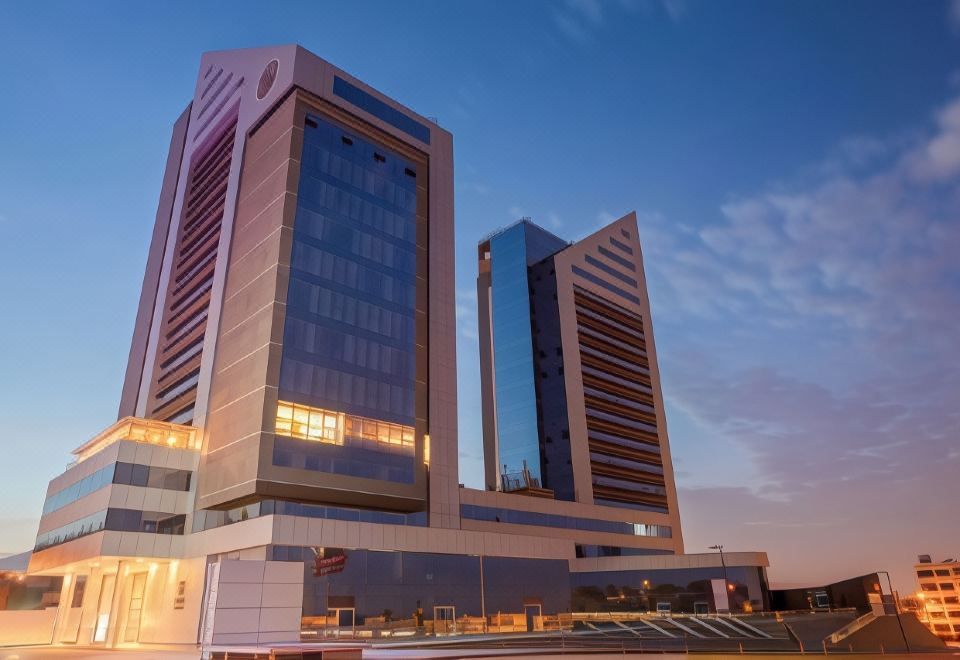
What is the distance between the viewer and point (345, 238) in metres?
71.9

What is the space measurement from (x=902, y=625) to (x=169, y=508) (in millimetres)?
60731

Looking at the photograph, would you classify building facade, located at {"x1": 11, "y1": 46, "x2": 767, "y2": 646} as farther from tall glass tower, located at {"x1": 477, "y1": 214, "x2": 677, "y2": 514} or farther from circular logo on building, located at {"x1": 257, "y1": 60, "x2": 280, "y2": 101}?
tall glass tower, located at {"x1": 477, "y1": 214, "x2": 677, "y2": 514}

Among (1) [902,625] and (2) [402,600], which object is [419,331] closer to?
(2) [402,600]

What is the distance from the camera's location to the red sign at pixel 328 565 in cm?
5511

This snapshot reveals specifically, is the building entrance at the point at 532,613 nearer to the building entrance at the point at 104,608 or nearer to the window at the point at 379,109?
the building entrance at the point at 104,608

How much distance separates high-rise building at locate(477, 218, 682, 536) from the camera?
365 ft

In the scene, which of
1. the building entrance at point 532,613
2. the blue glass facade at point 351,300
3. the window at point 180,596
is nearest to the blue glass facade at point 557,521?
the building entrance at point 532,613

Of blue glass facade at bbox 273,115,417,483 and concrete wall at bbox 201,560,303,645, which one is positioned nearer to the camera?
concrete wall at bbox 201,560,303,645

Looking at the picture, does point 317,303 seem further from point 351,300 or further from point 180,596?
point 180,596

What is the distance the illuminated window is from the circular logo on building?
Answer: 4223cm

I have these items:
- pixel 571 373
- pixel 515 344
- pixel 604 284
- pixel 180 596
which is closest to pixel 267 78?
pixel 180 596

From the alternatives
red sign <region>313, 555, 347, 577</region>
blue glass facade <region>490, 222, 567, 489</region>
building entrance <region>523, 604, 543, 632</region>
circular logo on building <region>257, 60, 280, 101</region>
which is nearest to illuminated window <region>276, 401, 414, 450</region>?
red sign <region>313, 555, 347, 577</region>

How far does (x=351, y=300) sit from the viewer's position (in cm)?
6962

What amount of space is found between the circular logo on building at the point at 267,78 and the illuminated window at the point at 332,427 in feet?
139
